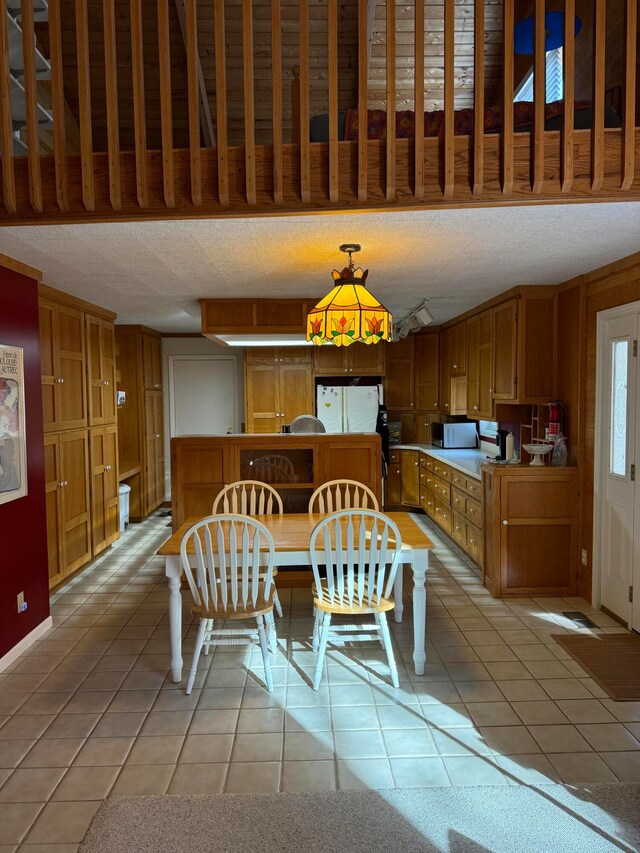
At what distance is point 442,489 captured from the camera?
5.85m

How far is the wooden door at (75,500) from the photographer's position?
4.46 m

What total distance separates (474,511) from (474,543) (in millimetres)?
278

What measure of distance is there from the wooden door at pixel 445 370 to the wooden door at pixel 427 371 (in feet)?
0.30

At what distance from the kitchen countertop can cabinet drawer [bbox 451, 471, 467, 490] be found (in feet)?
0.24

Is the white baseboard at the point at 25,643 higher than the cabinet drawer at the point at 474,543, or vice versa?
the cabinet drawer at the point at 474,543

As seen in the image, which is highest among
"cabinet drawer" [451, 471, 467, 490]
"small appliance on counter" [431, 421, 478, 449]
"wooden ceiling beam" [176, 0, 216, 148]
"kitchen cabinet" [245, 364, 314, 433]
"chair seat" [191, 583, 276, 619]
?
"wooden ceiling beam" [176, 0, 216, 148]

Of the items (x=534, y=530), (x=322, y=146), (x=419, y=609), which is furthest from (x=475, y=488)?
(x=322, y=146)

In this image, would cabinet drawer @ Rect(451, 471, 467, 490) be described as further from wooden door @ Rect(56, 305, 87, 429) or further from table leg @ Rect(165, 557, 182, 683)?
wooden door @ Rect(56, 305, 87, 429)

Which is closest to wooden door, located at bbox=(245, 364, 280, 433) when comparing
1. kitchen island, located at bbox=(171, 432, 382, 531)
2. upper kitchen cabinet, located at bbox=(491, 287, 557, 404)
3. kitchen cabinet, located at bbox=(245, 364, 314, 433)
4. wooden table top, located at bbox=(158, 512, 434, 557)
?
kitchen cabinet, located at bbox=(245, 364, 314, 433)

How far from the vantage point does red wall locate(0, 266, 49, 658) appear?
3176 mm

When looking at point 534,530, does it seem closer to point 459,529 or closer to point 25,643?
point 459,529

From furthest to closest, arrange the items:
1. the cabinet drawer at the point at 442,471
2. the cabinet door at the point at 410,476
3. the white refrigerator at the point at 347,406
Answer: the cabinet door at the point at 410,476
the white refrigerator at the point at 347,406
the cabinet drawer at the point at 442,471

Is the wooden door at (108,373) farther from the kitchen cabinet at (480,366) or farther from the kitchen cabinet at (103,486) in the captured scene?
the kitchen cabinet at (480,366)

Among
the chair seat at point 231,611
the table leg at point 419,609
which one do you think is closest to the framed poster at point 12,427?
the chair seat at point 231,611
